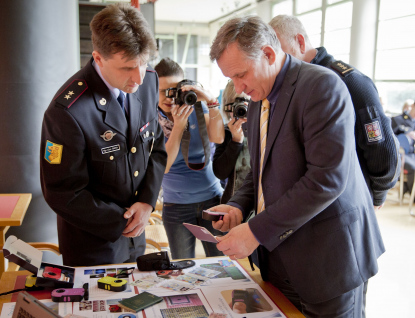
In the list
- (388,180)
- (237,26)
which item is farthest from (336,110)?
(388,180)

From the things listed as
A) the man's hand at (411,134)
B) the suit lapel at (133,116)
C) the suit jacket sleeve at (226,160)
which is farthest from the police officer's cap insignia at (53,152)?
the man's hand at (411,134)

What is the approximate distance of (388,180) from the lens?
1800 mm

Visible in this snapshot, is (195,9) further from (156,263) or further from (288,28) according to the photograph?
(156,263)

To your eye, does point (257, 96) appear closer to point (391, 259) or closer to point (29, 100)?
point (29, 100)

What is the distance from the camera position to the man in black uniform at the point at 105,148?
1436 millimetres

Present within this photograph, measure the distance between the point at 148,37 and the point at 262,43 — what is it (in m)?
0.40

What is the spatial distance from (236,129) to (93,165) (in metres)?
0.91

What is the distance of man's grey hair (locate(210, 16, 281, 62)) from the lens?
127 centimetres

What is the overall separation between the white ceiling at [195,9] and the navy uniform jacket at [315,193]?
11.0m

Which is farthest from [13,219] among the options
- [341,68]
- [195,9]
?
[195,9]

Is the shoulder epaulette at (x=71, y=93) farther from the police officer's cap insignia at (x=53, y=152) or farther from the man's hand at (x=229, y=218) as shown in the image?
the man's hand at (x=229, y=218)

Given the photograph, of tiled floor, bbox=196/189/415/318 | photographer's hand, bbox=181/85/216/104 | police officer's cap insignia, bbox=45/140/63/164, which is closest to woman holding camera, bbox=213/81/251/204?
photographer's hand, bbox=181/85/216/104

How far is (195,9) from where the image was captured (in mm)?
13219

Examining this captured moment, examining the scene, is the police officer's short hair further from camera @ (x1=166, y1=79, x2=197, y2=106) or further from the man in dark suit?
camera @ (x1=166, y1=79, x2=197, y2=106)
